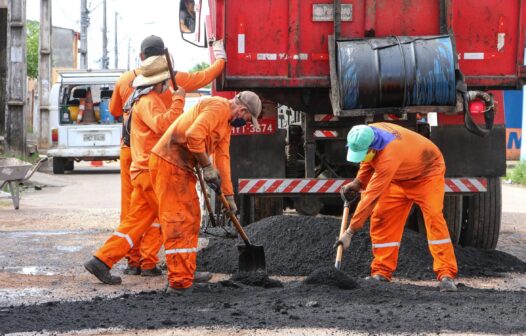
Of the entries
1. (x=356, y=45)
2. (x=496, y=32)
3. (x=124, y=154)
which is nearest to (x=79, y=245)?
(x=124, y=154)

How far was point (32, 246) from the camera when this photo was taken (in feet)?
35.7

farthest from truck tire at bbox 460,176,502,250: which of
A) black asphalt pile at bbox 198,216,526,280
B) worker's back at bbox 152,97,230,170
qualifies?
worker's back at bbox 152,97,230,170

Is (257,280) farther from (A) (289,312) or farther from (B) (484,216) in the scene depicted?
(B) (484,216)

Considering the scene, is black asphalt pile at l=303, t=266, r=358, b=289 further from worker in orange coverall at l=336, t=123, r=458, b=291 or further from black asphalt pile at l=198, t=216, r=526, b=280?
black asphalt pile at l=198, t=216, r=526, b=280

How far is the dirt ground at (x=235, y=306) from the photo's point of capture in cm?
628

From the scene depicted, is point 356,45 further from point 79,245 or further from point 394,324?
point 79,245

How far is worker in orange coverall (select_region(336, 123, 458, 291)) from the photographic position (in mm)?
7914

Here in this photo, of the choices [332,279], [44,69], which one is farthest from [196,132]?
[44,69]

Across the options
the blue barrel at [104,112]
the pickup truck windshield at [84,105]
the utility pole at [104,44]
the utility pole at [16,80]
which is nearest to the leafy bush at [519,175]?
the pickup truck windshield at [84,105]

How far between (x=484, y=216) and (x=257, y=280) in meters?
2.97

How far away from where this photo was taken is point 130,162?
9.09 m

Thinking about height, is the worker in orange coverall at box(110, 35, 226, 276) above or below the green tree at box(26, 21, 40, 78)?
below

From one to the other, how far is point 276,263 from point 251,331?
3032 mm

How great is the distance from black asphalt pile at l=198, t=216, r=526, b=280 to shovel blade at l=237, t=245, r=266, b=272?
60 cm
